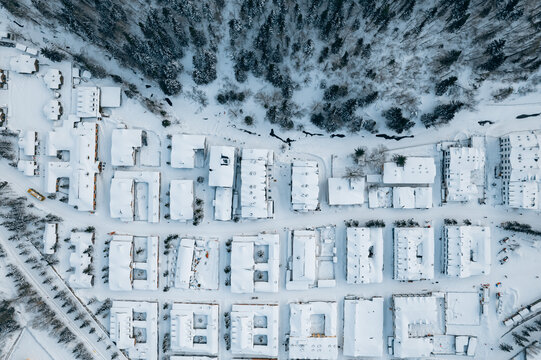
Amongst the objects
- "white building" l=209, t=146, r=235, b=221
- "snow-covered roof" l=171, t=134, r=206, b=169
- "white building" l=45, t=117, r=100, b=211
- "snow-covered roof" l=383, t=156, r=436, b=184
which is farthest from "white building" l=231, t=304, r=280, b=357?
"white building" l=45, t=117, r=100, b=211

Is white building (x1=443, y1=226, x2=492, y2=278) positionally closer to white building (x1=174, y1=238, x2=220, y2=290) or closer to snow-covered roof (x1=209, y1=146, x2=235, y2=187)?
snow-covered roof (x1=209, y1=146, x2=235, y2=187)

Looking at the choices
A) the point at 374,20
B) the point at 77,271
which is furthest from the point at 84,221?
the point at 374,20

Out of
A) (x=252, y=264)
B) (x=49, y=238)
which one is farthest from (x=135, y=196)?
(x=252, y=264)

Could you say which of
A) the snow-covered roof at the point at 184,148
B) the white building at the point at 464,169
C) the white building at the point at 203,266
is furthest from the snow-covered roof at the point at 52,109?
the white building at the point at 464,169

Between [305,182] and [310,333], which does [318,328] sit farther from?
[305,182]

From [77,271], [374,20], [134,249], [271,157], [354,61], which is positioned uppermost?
[374,20]

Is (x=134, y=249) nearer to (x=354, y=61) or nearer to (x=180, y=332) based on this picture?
(x=180, y=332)

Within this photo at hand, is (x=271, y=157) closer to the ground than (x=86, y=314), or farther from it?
farther from it
